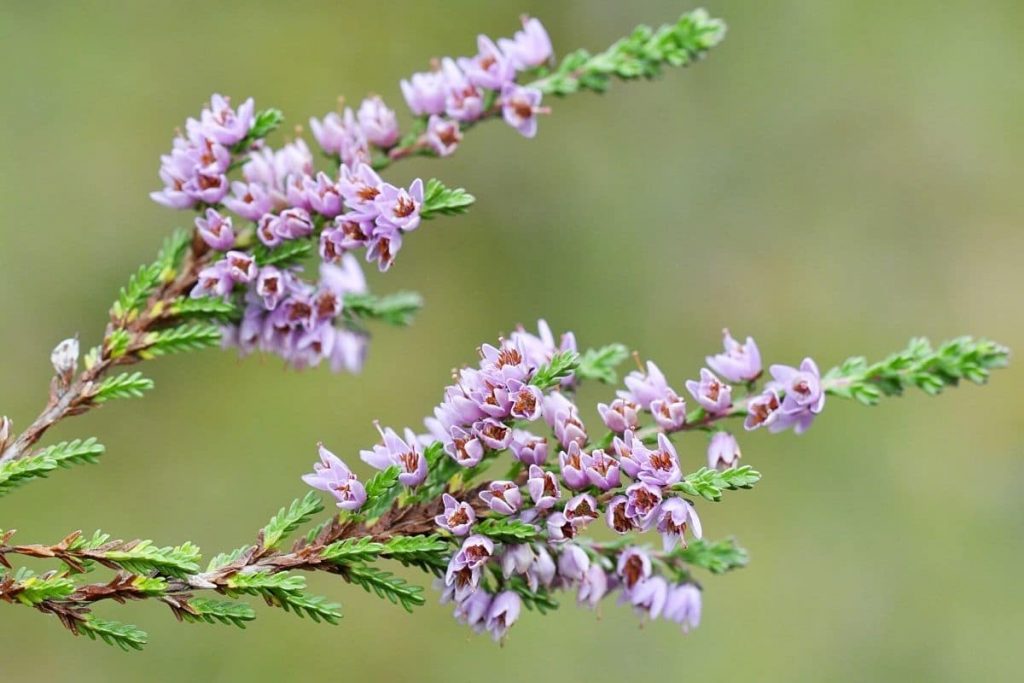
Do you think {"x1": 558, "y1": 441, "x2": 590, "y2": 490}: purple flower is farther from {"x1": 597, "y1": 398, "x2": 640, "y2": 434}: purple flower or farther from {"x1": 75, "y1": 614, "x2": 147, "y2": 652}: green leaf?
{"x1": 75, "y1": 614, "x2": 147, "y2": 652}: green leaf

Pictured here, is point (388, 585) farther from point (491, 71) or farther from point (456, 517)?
point (491, 71)

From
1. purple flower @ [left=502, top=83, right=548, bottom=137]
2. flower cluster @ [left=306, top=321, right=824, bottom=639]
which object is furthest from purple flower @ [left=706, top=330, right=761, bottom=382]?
purple flower @ [left=502, top=83, right=548, bottom=137]

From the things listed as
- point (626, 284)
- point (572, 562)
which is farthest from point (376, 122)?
point (626, 284)

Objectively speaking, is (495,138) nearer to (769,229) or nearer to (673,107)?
(673,107)

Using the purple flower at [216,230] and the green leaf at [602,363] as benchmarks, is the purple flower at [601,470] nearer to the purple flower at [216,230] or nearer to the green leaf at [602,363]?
the green leaf at [602,363]

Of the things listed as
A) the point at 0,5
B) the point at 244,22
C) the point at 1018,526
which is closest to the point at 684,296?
the point at 1018,526

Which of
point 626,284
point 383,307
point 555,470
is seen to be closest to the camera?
point 555,470
